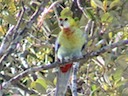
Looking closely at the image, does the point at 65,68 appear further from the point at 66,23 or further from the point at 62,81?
the point at 66,23

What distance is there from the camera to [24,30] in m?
1.65

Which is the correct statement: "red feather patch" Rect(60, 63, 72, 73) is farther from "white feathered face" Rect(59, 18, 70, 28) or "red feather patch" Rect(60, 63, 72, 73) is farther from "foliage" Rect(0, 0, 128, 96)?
"white feathered face" Rect(59, 18, 70, 28)

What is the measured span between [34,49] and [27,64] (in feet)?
0.33

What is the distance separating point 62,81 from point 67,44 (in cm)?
19

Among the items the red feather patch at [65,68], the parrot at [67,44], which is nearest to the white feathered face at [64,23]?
the parrot at [67,44]

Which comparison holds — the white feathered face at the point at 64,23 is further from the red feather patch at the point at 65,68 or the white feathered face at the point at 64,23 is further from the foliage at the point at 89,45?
the red feather patch at the point at 65,68

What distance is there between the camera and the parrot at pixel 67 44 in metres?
1.92

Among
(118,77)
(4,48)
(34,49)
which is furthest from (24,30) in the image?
(34,49)

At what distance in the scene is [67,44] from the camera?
6.45 feet

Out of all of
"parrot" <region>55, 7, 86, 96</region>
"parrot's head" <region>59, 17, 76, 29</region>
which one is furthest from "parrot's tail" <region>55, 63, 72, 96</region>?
"parrot's head" <region>59, 17, 76, 29</region>

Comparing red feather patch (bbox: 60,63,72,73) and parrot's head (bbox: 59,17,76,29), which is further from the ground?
parrot's head (bbox: 59,17,76,29)

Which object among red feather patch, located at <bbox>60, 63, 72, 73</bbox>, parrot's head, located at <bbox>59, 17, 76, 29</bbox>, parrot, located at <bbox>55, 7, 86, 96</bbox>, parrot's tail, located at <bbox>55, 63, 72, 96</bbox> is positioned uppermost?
parrot's head, located at <bbox>59, 17, 76, 29</bbox>

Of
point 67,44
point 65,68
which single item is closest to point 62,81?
point 65,68

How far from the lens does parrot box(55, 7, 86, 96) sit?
1.92 metres
